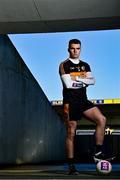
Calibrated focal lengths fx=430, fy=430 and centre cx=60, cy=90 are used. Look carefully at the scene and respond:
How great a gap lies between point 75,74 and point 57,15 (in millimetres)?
1236

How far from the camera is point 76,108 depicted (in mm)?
5707

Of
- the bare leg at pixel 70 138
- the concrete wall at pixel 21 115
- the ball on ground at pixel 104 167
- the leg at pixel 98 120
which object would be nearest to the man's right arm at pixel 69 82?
the leg at pixel 98 120

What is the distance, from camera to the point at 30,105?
14.2 metres

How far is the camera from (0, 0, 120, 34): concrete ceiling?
6148mm

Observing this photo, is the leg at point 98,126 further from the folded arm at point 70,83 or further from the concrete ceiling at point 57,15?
the concrete ceiling at point 57,15

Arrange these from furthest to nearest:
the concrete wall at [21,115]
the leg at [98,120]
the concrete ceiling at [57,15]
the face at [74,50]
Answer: the concrete wall at [21,115] < the concrete ceiling at [57,15] < the face at [74,50] < the leg at [98,120]

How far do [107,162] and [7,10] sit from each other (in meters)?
2.65

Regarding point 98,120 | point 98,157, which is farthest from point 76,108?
point 98,157

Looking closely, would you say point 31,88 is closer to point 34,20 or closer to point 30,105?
point 30,105

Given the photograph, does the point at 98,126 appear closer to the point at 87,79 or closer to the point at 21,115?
the point at 87,79

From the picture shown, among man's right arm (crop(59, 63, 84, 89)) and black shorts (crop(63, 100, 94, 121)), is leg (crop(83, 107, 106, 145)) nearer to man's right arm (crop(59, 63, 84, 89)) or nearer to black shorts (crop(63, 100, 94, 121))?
black shorts (crop(63, 100, 94, 121))

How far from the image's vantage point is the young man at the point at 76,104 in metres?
5.66

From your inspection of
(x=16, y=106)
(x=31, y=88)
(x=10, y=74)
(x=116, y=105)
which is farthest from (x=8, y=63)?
(x=116, y=105)

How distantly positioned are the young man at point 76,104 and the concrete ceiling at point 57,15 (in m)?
0.95
